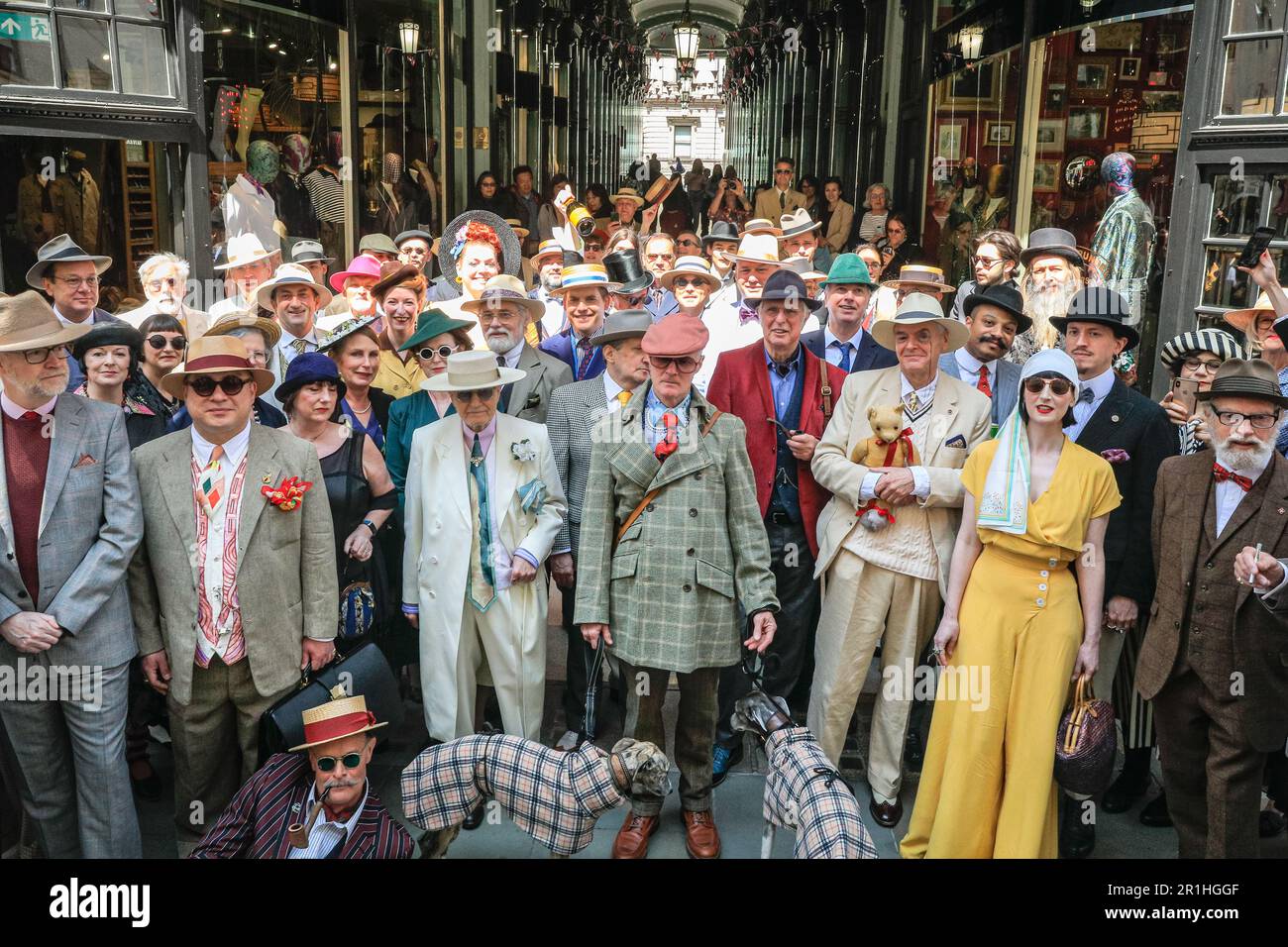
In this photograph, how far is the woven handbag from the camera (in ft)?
13.5

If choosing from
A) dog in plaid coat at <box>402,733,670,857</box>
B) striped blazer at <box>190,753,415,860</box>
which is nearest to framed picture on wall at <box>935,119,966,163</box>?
dog in plaid coat at <box>402,733,670,857</box>

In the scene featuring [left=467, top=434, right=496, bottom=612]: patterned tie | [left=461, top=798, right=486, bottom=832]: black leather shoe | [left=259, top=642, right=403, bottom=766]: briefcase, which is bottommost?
[left=461, top=798, right=486, bottom=832]: black leather shoe

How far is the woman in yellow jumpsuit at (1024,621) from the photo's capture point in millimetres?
4195

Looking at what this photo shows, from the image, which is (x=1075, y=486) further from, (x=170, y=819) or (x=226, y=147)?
(x=226, y=147)

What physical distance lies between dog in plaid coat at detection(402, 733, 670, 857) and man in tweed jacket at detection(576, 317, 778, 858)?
544 mm

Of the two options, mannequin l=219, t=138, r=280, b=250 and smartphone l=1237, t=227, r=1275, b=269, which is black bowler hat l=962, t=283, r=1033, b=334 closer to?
smartphone l=1237, t=227, r=1275, b=269

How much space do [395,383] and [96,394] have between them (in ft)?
5.19

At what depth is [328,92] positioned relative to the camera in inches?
430

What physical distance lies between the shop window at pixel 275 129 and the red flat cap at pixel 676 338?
481cm

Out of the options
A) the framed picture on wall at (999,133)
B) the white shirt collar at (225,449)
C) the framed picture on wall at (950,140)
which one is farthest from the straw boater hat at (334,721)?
the framed picture on wall at (950,140)

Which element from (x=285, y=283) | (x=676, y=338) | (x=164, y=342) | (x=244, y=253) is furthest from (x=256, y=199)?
(x=676, y=338)

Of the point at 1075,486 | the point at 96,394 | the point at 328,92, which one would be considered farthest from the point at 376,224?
the point at 1075,486

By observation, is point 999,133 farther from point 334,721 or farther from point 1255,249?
point 334,721

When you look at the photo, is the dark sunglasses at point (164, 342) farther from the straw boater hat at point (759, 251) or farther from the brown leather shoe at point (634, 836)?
the straw boater hat at point (759, 251)
